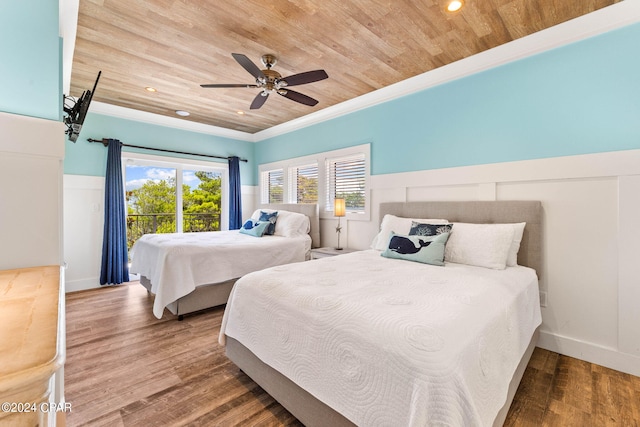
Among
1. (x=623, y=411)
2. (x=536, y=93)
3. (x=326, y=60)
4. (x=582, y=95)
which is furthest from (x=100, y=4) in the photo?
(x=623, y=411)

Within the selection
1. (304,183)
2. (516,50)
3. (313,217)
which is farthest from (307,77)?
(304,183)

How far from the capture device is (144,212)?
15.4 ft

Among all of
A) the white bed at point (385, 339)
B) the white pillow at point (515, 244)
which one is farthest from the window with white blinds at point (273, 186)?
the white pillow at point (515, 244)

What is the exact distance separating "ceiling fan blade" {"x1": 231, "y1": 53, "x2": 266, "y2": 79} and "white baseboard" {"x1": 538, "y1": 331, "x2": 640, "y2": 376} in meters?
3.32

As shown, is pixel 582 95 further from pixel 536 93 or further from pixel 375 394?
pixel 375 394

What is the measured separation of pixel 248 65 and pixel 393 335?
7.51 ft

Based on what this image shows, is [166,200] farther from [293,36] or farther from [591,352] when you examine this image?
[591,352]

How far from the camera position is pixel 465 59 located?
9.15 ft

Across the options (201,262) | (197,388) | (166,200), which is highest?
(166,200)

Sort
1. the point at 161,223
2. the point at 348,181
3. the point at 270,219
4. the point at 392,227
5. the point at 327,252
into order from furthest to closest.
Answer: the point at 161,223 → the point at 270,219 → the point at 348,181 → the point at 327,252 → the point at 392,227

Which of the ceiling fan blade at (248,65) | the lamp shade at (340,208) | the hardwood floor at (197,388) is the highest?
the ceiling fan blade at (248,65)

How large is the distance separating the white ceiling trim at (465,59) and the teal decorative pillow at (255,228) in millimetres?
1797

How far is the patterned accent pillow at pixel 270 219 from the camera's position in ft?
13.9

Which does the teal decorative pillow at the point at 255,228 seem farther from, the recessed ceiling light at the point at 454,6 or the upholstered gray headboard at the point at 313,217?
the recessed ceiling light at the point at 454,6
